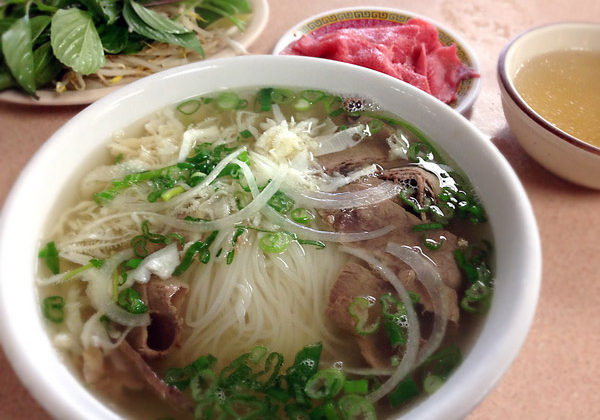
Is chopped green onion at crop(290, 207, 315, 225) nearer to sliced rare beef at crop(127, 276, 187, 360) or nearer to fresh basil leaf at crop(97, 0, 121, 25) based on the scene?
sliced rare beef at crop(127, 276, 187, 360)

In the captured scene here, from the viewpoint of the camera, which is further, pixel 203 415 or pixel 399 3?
pixel 399 3

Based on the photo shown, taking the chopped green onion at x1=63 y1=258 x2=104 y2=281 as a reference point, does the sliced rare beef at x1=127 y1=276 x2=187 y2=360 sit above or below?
below

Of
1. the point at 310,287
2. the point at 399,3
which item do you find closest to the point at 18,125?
the point at 310,287

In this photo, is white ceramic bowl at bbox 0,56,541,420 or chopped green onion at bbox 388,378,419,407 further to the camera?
chopped green onion at bbox 388,378,419,407

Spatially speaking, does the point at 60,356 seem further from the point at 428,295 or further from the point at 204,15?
the point at 204,15

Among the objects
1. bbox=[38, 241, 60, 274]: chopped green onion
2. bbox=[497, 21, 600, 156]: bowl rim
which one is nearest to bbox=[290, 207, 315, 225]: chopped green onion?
bbox=[38, 241, 60, 274]: chopped green onion

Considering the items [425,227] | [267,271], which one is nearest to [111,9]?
[267,271]

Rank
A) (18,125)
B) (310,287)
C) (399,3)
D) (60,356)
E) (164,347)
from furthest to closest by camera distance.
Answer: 1. (399,3)
2. (18,125)
3. (310,287)
4. (164,347)
5. (60,356)

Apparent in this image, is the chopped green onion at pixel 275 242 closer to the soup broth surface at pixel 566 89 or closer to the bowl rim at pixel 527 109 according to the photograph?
the bowl rim at pixel 527 109
